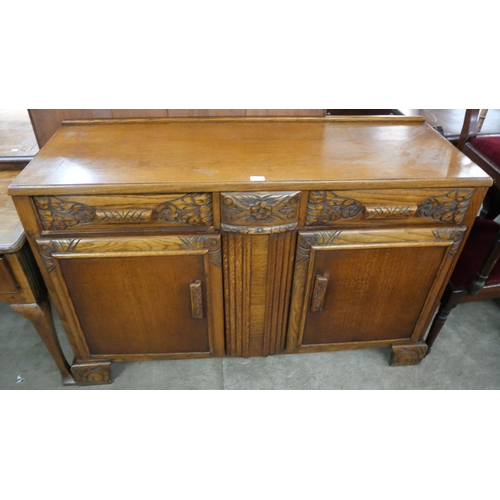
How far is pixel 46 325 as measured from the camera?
45.5 inches

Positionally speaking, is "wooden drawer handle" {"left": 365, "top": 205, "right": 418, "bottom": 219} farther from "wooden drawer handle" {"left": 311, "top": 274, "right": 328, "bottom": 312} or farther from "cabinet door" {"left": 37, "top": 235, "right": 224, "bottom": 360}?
"cabinet door" {"left": 37, "top": 235, "right": 224, "bottom": 360}

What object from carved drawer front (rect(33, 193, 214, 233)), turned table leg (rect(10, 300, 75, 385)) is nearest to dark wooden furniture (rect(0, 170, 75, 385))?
turned table leg (rect(10, 300, 75, 385))

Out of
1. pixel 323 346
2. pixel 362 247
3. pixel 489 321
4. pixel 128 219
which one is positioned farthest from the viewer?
pixel 489 321

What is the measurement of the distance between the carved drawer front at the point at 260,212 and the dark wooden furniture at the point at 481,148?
710mm

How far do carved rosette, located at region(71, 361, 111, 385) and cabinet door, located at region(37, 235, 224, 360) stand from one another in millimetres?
39

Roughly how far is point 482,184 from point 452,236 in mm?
155

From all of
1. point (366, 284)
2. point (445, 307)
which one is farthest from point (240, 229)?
point (445, 307)

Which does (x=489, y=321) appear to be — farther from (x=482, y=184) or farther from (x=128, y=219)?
(x=128, y=219)

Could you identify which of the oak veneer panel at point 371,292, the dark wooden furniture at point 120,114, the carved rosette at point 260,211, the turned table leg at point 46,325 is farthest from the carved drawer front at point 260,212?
the turned table leg at point 46,325

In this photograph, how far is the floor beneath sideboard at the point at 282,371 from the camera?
1.34m

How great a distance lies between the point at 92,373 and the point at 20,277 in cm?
41

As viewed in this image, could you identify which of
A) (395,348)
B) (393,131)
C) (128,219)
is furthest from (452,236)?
(128,219)

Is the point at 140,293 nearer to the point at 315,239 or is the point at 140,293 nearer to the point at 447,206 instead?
the point at 315,239

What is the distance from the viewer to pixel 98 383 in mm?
1313
